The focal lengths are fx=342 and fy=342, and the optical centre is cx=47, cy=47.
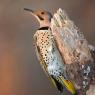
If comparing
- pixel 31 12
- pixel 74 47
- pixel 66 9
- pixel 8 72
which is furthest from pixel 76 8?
pixel 8 72

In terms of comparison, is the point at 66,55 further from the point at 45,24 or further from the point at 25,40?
the point at 25,40

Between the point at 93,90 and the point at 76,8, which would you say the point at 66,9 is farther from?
the point at 93,90

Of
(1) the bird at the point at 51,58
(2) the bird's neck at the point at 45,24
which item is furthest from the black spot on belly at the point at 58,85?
(2) the bird's neck at the point at 45,24

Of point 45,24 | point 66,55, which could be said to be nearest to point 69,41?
point 66,55

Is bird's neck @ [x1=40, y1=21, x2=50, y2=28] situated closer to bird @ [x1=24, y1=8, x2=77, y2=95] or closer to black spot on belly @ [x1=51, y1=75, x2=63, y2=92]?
bird @ [x1=24, y1=8, x2=77, y2=95]

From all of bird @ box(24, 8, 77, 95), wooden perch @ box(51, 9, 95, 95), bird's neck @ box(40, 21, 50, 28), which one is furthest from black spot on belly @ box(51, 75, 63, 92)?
bird's neck @ box(40, 21, 50, 28)

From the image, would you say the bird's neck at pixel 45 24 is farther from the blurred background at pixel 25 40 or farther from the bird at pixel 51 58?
the blurred background at pixel 25 40
